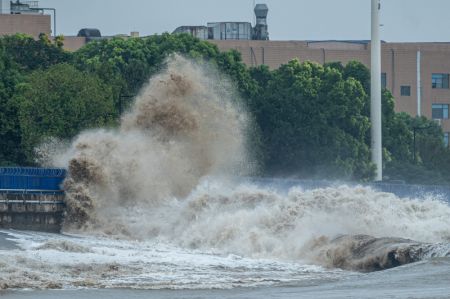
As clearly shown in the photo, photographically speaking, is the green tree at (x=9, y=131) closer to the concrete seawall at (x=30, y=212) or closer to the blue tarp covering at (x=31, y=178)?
the blue tarp covering at (x=31, y=178)

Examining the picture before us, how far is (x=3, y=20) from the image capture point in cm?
10088

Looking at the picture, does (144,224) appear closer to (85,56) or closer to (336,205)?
(336,205)

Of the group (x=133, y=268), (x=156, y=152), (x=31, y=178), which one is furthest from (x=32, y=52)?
(x=133, y=268)

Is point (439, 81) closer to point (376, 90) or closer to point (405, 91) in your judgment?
point (405, 91)

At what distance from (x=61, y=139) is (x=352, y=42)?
62.7 m

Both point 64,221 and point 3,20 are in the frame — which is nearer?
point 64,221

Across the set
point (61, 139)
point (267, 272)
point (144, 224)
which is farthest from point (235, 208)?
point (61, 139)

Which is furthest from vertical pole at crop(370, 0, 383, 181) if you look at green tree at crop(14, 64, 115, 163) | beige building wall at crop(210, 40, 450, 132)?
beige building wall at crop(210, 40, 450, 132)

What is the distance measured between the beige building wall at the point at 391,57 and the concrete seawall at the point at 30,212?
59.2m

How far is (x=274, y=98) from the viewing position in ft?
263

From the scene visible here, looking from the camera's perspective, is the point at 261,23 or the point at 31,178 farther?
the point at 261,23

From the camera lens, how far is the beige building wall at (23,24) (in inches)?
3971

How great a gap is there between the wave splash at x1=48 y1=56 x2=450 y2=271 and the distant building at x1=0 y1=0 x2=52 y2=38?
1735 inches

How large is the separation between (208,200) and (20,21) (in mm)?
57154
